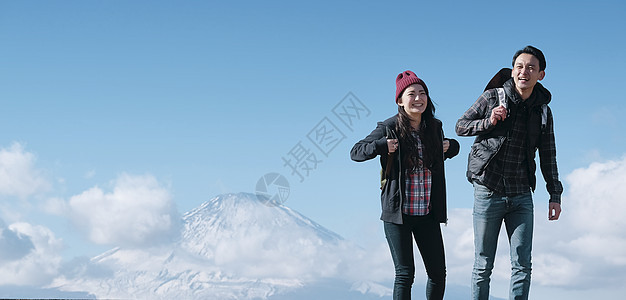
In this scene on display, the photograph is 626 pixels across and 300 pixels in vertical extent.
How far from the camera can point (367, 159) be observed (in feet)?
14.5

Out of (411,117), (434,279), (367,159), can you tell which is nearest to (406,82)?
(411,117)

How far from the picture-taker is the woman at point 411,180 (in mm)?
4348

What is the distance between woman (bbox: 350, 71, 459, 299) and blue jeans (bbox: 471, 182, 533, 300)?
54 centimetres

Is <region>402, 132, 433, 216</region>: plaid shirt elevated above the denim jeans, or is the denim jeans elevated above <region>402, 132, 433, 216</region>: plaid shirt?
<region>402, 132, 433, 216</region>: plaid shirt

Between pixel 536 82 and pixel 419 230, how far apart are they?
5.48 feet

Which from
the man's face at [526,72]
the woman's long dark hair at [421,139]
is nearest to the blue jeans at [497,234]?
the woman's long dark hair at [421,139]

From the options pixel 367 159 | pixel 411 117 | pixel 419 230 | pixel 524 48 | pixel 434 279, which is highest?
pixel 524 48

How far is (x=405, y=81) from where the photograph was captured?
456 centimetres

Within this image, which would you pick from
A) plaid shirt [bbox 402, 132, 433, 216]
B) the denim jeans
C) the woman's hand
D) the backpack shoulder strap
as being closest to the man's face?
the backpack shoulder strap

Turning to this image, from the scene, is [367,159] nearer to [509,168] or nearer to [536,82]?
[509,168]

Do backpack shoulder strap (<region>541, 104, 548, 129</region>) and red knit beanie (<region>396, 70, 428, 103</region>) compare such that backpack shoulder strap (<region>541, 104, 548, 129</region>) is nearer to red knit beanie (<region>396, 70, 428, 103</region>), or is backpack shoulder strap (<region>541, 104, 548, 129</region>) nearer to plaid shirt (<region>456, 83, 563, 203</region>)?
plaid shirt (<region>456, 83, 563, 203</region>)

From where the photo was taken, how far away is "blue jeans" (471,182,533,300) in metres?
4.73

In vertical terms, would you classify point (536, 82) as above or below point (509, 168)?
above

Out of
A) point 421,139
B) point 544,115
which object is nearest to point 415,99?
point 421,139
